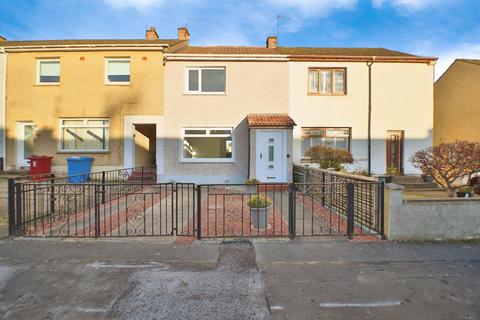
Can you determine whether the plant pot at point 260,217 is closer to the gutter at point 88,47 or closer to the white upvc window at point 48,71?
the gutter at point 88,47

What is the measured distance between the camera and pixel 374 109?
546 inches

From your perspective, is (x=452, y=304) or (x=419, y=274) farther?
(x=419, y=274)

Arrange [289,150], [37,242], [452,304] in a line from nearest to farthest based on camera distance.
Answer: [452,304]
[37,242]
[289,150]

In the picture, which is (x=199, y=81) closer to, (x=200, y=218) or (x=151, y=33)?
(x=151, y=33)

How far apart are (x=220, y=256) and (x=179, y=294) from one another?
4.10 feet

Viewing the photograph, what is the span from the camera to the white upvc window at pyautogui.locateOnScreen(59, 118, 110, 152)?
13.7 meters

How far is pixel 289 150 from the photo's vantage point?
39.8ft

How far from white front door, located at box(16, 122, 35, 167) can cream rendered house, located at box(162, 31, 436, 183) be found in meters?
7.19

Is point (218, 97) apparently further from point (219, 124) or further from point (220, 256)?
point (220, 256)

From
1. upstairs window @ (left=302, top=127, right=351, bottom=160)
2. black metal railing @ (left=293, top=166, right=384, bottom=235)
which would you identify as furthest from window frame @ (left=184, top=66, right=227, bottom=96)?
black metal railing @ (left=293, top=166, right=384, bottom=235)

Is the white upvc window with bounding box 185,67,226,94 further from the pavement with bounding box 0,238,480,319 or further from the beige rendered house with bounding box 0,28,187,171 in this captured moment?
the pavement with bounding box 0,238,480,319

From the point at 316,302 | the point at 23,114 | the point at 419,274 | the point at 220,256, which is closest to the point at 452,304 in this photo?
the point at 419,274

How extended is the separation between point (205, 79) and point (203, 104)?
1333 millimetres

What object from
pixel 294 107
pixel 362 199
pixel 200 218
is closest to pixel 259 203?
pixel 200 218
